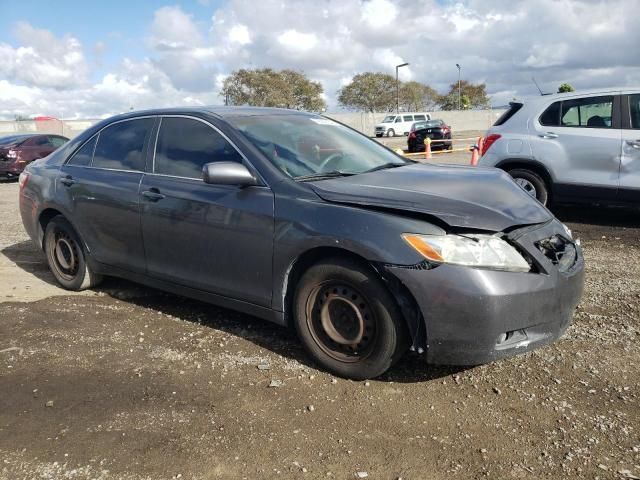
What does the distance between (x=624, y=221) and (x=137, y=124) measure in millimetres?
6256

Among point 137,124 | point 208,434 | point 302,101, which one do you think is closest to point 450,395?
point 208,434

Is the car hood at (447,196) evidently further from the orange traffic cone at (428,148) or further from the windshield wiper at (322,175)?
the orange traffic cone at (428,148)

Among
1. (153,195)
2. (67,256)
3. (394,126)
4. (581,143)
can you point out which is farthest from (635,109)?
(394,126)

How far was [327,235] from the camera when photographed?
3.30 metres

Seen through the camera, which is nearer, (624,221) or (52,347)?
(52,347)

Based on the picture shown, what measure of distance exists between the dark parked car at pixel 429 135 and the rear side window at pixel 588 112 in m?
17.0

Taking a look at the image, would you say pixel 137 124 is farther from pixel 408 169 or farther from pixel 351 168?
pixel 408 169

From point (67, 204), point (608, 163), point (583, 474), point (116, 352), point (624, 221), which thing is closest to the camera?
point (583, 474)

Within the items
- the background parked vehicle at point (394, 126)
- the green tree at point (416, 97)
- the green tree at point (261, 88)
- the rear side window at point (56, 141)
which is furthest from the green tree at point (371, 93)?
the rear side window at point (56, 141)

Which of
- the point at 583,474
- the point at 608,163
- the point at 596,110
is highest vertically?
the point at 596,110

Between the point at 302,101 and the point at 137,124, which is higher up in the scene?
the point at 302,101

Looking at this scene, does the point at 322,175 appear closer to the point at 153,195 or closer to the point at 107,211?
the point at 153,195

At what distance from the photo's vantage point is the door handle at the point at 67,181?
5.04 metres

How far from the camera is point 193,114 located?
430 cm
